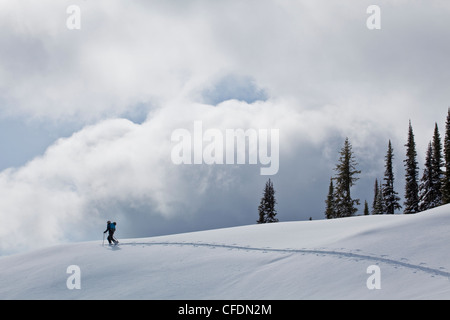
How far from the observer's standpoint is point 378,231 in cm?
2270

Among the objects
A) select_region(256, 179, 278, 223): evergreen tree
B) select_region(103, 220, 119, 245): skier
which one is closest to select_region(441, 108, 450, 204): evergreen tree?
select_region(256, 179, 278, 223): evergreen tree

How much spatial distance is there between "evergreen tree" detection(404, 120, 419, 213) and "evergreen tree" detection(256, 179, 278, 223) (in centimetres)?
2009

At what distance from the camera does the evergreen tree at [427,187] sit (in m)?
56.0

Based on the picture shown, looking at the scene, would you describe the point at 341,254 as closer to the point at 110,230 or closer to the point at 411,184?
the point at 110,230

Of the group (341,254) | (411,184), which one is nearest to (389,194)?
(411,184)

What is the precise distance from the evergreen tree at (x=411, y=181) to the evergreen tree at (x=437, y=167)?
3607mm

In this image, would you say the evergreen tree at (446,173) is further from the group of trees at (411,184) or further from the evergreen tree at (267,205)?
the evergreen tree at (267,205)

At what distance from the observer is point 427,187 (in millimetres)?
56656

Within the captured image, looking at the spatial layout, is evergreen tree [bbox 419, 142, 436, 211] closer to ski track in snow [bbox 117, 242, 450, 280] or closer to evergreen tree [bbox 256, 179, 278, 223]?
evergreen tree [bbox 256, 179, 278, 223]

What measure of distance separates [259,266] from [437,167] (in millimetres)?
46796

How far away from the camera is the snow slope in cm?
1683

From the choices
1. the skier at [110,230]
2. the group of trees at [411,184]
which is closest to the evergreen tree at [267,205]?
the group of trees at [411,184]
